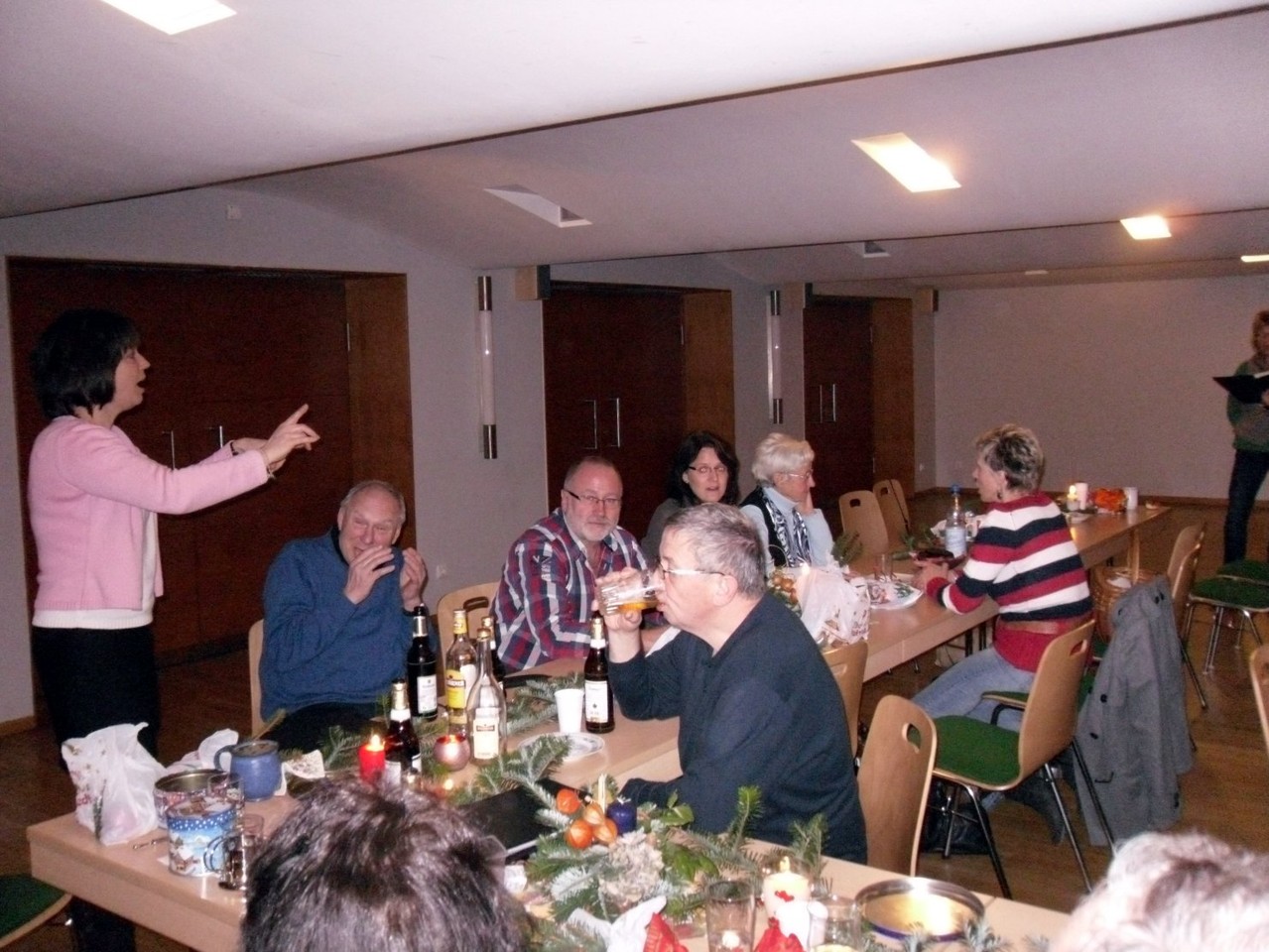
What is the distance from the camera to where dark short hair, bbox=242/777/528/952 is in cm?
89

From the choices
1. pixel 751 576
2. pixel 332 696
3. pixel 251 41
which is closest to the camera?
pixel 751 576

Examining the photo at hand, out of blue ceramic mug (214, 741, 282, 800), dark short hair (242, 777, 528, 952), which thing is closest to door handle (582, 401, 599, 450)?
blue ceramic mug (214, 741, 282, 800)

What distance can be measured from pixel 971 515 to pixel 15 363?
452 cm

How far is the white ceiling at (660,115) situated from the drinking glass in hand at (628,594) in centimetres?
120

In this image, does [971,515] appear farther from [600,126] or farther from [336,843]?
[336,843]

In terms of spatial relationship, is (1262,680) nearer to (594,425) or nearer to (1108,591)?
(1108,591)

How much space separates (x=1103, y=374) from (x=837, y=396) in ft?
9.91

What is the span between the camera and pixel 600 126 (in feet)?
16.0

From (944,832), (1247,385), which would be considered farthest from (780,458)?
(1247,385)

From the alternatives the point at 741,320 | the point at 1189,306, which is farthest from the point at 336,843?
the point at 1189,306

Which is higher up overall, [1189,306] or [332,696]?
[1189,306]

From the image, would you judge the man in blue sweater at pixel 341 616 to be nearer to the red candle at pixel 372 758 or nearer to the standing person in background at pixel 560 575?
the standing person in background at pixel 560 575

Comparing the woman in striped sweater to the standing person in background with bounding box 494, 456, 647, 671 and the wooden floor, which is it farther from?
the standing person in background with bounding box 494, 456, 647, 671

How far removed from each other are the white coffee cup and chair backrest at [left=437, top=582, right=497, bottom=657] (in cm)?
77
